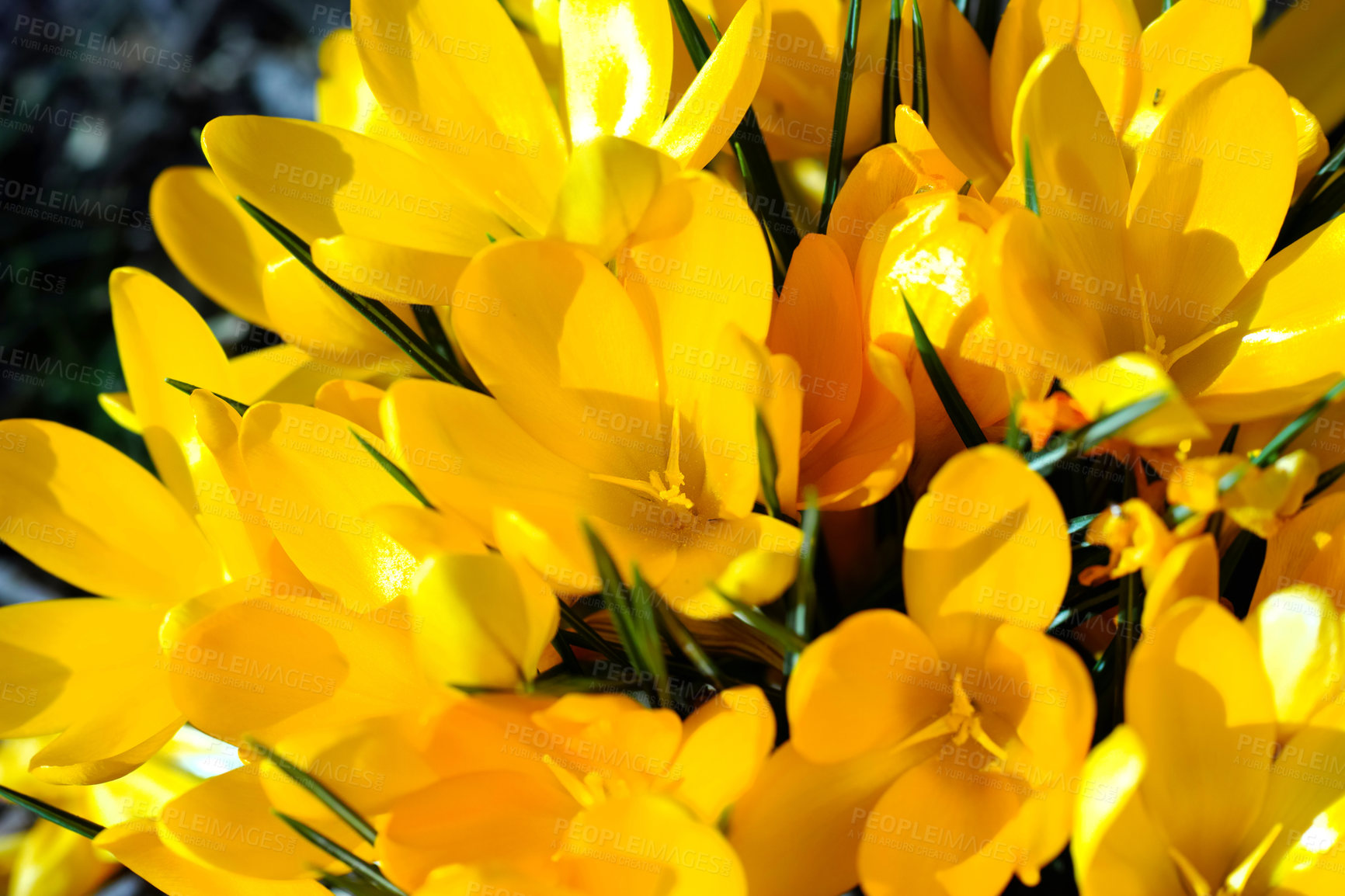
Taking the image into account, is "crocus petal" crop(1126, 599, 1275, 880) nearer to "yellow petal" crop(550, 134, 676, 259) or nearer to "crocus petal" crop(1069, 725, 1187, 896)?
"crocus petal" crop(1069, 725, 1187, 896)

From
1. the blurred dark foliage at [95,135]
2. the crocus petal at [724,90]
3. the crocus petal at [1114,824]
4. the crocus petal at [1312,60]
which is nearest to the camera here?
the crocus petal at [1114,824]

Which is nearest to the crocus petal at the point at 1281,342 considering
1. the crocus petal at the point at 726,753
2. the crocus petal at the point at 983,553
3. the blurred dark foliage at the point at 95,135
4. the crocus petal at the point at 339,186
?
the crocus petal at the point at 983,553

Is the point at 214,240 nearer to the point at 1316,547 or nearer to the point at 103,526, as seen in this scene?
the point at 103,526

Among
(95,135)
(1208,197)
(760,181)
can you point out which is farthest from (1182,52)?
(95,135)

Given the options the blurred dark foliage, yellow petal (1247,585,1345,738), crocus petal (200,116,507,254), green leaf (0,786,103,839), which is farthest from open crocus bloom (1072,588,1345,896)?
the blurred dark foliage

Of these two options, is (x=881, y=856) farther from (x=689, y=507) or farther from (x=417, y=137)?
(x=417, y=137)

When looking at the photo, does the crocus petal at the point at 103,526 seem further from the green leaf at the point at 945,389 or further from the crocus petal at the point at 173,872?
the green leaf at the point at 945,389

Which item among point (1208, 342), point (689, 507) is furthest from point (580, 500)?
point (1208, 342)
